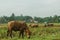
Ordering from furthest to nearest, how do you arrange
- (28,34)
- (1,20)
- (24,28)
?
1. (1,20)
2. (24,28)
3. (28,34)

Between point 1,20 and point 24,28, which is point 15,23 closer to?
point 24,28

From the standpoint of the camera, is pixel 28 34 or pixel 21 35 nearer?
pixel 28 34

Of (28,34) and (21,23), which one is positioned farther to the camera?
(21,23)

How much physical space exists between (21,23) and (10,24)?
119cm

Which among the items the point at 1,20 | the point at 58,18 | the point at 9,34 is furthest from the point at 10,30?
the point at 58,18

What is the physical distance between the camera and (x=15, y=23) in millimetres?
21844

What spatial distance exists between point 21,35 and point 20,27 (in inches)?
41.8

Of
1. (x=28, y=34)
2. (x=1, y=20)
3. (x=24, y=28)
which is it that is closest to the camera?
(x=28, y=34)

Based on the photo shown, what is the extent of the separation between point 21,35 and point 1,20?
74.9m

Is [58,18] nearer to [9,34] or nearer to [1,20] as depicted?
[1,20]

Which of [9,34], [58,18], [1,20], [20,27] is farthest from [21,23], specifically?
[58,18]

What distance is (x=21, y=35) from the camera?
22.3 meters

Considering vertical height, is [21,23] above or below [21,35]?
above

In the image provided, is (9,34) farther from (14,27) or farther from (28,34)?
(28,34)
